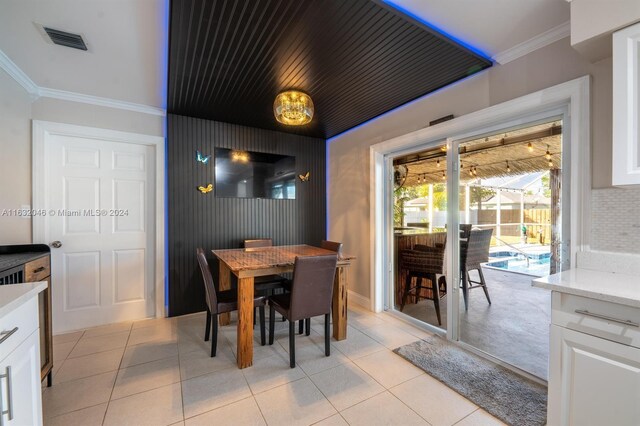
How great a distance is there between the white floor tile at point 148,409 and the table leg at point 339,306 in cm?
137

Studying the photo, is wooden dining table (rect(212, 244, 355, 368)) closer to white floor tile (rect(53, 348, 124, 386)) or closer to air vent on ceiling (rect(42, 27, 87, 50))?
white floor tile (rect(53, 348, 124, 386))

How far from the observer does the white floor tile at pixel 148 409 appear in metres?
1.58

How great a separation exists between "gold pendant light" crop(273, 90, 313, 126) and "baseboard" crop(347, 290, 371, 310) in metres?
2.38

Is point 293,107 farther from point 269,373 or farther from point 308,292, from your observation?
point 269,373

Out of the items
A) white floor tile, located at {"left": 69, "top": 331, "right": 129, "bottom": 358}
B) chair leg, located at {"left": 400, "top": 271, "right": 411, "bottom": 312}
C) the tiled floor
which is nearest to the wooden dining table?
the tiled floor

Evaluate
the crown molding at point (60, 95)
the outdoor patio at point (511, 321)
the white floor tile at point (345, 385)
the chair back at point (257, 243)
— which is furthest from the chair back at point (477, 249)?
the crown molding at point (60, 95)

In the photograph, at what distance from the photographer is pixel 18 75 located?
229 cm

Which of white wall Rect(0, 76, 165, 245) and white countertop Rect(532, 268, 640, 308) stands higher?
white wall Rect(0, 76, 165, 245)

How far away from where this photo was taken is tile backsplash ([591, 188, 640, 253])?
1.46m

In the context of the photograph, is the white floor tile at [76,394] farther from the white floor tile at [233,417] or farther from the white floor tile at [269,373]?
the white floor tile at [269,373]

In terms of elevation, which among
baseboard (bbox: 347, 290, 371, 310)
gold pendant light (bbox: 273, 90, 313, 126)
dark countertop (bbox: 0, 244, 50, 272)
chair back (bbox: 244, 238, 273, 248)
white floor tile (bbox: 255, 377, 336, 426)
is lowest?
white floor tile (bbox: 255, 377, 336, 426)

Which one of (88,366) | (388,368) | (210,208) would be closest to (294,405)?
(388,368)

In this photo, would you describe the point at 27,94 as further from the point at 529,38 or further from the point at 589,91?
the point at 589,91

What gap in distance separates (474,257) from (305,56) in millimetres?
2312
